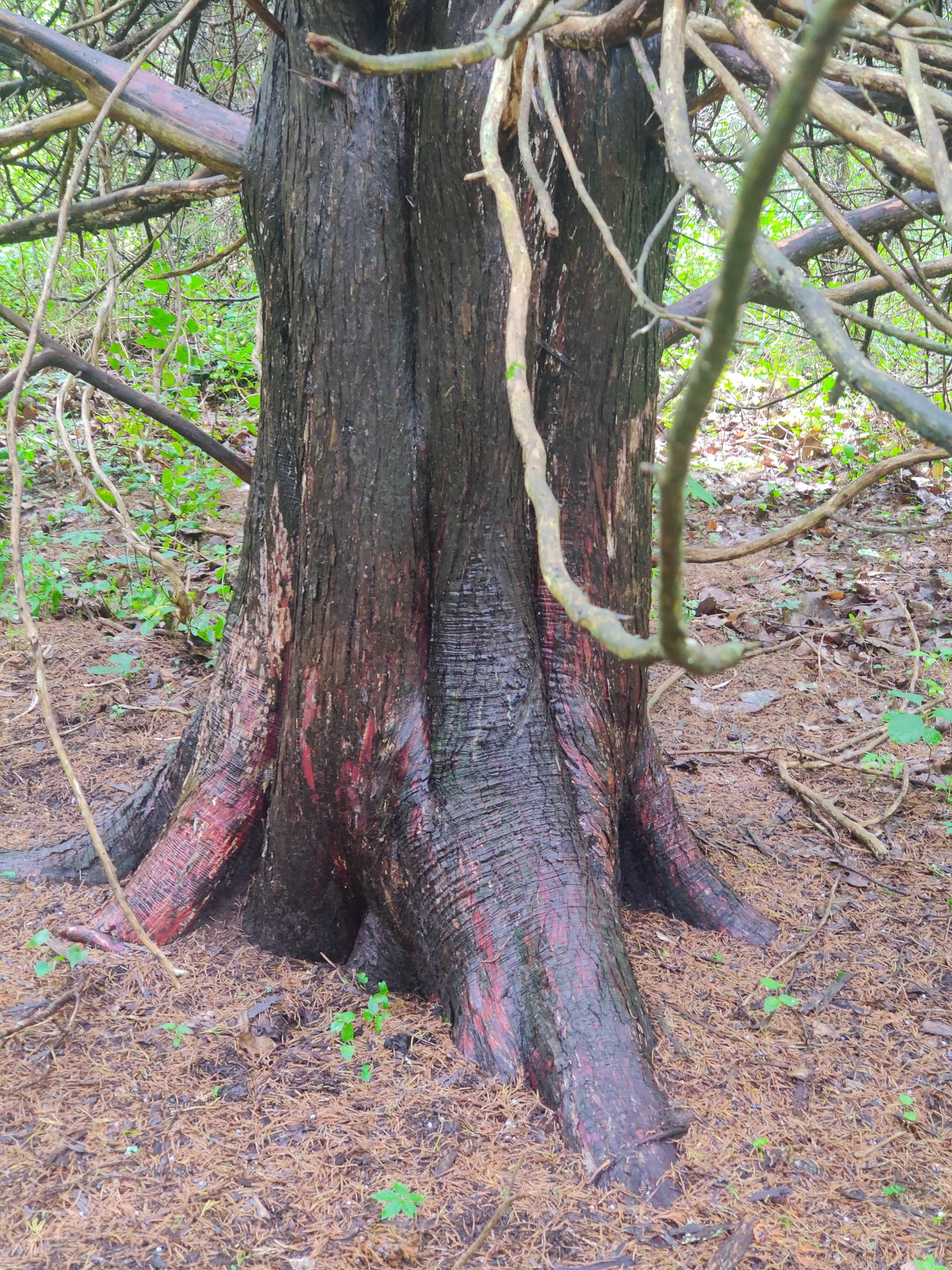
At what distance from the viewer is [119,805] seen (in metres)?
3.16

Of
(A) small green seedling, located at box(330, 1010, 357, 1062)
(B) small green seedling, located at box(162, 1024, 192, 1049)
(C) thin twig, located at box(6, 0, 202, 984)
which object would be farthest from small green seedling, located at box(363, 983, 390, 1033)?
(C) thin twig, located at box(6, 0, 202, 984)

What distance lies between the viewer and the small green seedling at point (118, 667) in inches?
174

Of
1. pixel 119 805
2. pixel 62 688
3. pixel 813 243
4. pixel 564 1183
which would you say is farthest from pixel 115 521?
pixel 564 1183

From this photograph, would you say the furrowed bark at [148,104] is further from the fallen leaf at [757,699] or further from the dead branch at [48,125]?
the fallen leaf at [757,699]

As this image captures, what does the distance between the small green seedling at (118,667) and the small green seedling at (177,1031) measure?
8.15ft

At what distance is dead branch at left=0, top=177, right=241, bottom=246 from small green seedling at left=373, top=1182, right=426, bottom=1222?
2.69 metres

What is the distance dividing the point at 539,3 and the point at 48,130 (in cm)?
201

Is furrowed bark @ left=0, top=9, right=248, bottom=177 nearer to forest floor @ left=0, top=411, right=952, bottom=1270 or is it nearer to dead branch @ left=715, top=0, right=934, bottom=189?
dead branch @ left=715, top=0, right=934, bottom=189

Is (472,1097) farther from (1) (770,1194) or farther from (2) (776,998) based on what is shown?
(2) (776,998)

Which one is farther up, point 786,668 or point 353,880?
point 786,668

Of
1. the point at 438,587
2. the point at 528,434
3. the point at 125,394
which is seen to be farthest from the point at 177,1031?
the point at 125,394

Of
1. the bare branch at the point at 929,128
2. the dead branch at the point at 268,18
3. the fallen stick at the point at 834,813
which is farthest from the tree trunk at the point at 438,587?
the fallen stick at the point at 834,813

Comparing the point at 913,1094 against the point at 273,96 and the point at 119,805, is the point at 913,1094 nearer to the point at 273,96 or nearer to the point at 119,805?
the point at 119,805

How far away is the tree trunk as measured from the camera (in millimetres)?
2158
